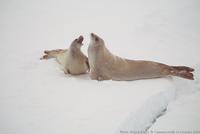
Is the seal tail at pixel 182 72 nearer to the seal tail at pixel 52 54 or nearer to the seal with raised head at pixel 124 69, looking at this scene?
the seal with raised head at pixel 124 69

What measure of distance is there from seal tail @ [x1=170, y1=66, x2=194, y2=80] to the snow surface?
8 centimetres

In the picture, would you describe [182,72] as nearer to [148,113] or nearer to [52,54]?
[148,113]

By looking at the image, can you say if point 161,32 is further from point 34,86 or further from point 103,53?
point 34,86

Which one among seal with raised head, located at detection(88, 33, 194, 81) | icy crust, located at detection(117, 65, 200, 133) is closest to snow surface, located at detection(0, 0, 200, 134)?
icy crust, located at detection(117, 65, 200, 133)

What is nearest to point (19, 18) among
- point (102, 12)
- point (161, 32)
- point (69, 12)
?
point (69, 12)

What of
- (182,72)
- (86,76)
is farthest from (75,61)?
(182,72)

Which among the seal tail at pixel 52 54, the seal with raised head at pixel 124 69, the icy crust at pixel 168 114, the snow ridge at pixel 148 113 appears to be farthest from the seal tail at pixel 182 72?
the seal tail at pixel 52 54

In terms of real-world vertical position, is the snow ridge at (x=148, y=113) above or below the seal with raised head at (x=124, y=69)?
below

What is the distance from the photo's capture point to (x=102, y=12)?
780 centimetres

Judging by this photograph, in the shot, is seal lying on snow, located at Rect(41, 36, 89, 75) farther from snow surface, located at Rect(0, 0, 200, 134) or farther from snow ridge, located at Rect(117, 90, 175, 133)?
snow ridge, located at Rect(117, 90, 175, 133)

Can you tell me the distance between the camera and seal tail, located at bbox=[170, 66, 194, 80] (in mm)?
4500

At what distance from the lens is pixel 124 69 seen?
15.0ft

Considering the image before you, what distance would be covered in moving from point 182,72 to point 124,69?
803 mm

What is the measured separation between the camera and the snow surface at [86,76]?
359cm
